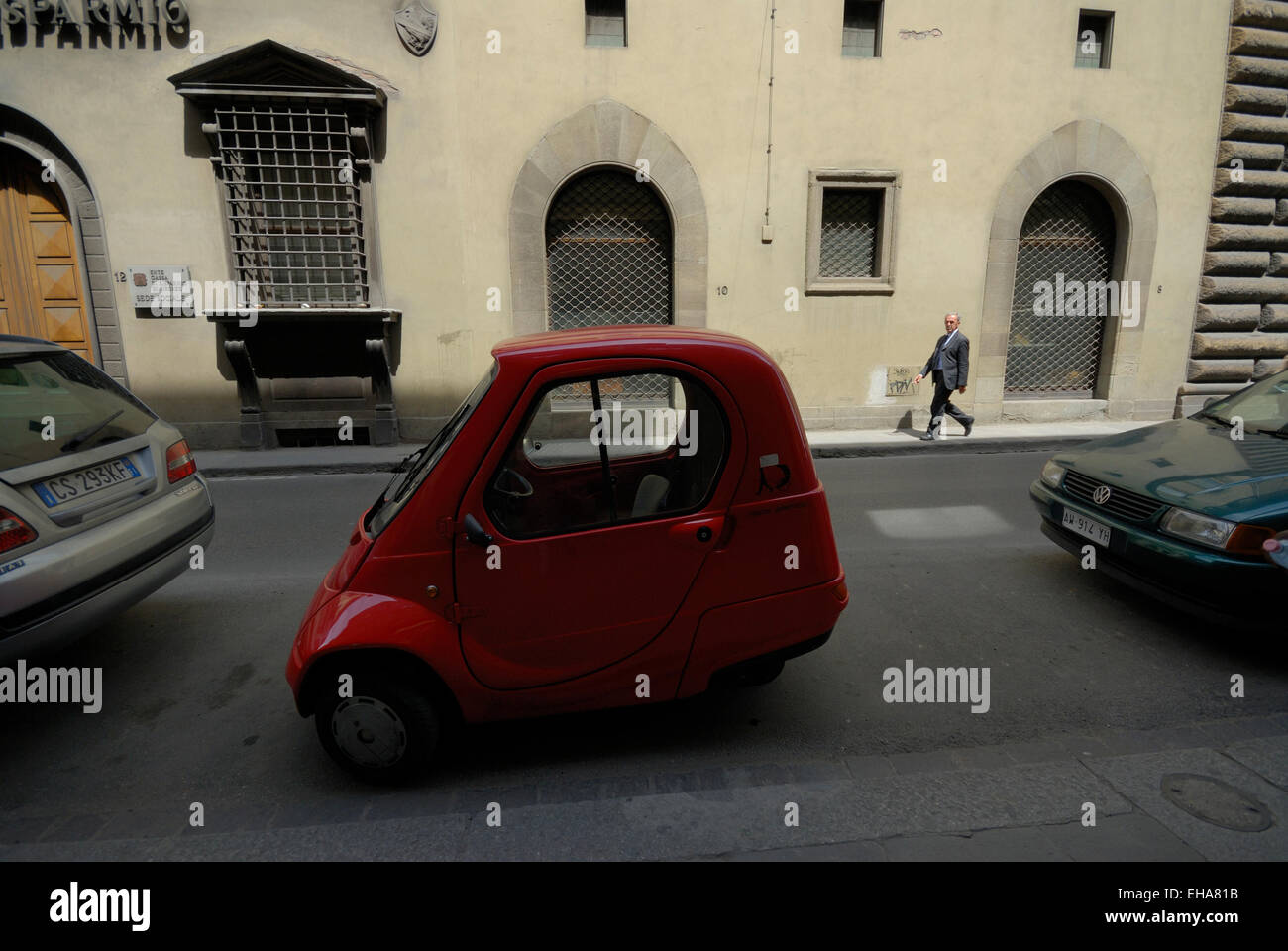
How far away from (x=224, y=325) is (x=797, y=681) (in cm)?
933

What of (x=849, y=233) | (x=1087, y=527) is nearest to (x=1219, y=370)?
(x=849, y=233)

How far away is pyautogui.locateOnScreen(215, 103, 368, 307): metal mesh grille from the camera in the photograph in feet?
29.9

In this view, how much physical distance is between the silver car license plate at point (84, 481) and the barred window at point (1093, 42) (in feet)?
42.9

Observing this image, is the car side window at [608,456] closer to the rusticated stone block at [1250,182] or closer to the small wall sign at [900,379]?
the small wall sign at [900,379]

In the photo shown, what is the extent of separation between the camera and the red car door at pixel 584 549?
8.71ft

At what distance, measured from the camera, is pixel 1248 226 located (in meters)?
11.1

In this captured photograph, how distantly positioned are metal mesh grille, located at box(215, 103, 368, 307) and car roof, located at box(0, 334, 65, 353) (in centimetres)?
611

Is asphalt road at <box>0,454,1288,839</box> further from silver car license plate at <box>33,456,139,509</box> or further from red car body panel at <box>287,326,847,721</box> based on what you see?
silver car license plate at <box>33,456,139,509</box>

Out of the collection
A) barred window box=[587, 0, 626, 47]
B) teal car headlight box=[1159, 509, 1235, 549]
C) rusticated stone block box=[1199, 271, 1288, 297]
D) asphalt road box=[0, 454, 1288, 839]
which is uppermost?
barred window box=[587, 0, 626, 47]

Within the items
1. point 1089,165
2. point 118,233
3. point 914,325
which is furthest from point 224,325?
point 1089,165

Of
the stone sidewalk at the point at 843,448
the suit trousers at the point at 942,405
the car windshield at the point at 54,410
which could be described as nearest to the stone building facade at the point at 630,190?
the stone sidewalk at the point at 843,448

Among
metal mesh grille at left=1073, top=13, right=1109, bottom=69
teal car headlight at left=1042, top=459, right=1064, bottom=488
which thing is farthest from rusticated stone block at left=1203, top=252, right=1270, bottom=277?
teal car headlight at left=1042, top=459, right=1064, bottom=488

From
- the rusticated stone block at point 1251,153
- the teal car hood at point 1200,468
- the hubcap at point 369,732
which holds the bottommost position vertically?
the hubcap at point 369,732

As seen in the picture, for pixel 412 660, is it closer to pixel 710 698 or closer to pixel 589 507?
pixel 589 507
